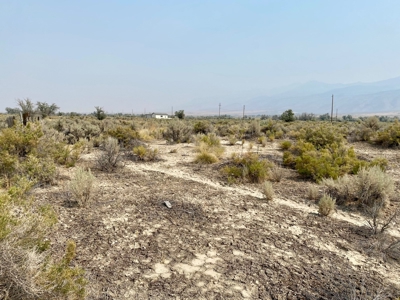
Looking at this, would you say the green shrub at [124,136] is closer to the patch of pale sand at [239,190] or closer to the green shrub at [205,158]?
the patch of pale sand at [239,190]

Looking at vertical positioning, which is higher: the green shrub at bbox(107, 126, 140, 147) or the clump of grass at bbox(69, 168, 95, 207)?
the green shrub at bbox(107, 126, 140, 147)

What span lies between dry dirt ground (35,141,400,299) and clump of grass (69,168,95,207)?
0.21 meters

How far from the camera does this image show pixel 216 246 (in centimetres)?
476

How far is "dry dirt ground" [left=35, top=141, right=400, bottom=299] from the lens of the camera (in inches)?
146

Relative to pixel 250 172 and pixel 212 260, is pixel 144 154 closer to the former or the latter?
pixel 250 172

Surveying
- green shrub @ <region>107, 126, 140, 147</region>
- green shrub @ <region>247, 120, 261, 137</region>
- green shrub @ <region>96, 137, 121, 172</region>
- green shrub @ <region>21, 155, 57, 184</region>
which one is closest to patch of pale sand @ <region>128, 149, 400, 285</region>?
green shrub @ <region>96, 137, 121, 172</region>

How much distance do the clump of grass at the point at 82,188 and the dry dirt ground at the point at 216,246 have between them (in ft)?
0.69

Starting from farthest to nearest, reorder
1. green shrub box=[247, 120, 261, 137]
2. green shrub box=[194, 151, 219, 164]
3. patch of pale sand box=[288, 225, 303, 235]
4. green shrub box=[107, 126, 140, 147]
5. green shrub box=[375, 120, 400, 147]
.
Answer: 1. green shrub box=[247, 120, 261, 137]
2. green shrub box=[375, 120, 400, 147]
3. green shrub box=[107, 126, 140, 147]
4. green shrub box=[194, 151, 219, 164]
5. patch of pale sand box=[288, 225, 303, 235]

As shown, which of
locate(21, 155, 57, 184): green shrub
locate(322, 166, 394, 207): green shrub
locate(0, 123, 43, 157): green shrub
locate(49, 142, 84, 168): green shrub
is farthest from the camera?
locate(49, 142, 84, 168): green shrub

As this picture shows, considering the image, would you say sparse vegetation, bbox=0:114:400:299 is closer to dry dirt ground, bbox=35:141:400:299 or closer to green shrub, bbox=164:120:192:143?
dry dirt ground, bbox=35:141:400:299

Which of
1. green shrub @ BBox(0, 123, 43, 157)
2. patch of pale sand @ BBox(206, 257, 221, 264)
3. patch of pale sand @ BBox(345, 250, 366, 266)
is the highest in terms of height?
green shrub @ BBox(0, 123, 43, 157)

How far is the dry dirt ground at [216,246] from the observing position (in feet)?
12.1

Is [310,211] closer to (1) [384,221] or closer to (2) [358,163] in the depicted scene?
(1) [384,221]

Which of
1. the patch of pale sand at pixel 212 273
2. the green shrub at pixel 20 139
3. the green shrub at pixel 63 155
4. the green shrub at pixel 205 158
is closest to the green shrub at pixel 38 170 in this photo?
the green shrub at pixel 20 139
